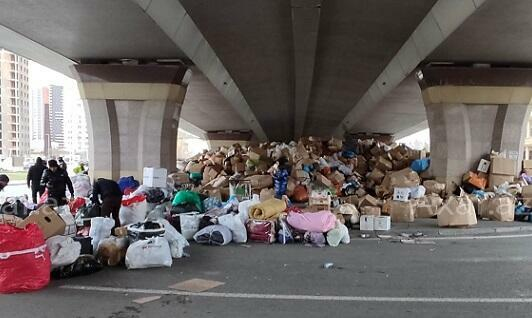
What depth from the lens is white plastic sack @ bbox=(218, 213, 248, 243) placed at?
370 inches

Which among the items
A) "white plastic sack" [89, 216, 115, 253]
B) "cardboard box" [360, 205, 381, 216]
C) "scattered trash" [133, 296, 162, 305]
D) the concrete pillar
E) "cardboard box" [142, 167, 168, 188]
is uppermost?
the concrete pillar

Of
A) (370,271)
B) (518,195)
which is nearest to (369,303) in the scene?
(370,271)

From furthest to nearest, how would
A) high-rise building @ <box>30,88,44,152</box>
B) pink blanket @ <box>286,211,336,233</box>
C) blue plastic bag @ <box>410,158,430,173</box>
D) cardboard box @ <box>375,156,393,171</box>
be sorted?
high-rise building @ <box>30,88,44,152</box>
cardboard box @ <box>375,156,393,171</box>
blue plastic bag @ <box>410,158,430,173</box>
pink blanket @ <box>286,211,336,233</box>

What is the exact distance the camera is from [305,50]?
14016mm

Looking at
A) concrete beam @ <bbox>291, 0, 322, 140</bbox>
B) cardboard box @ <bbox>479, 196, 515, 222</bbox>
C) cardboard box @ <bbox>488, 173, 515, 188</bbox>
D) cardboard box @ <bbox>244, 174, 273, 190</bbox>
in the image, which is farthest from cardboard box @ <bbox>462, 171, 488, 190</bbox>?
cardboard box @ <bbox>244, 174, 273, 190</bbox>

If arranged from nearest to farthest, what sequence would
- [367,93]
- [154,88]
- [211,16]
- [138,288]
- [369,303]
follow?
[369,303] < [138,288] < [211,16] < [154,88] < [367,93]

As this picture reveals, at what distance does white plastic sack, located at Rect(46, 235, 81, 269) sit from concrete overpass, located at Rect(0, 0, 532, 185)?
521 centimetres

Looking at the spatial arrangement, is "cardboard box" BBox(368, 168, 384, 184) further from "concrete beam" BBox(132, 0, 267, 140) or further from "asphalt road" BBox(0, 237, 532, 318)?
"asphalt road" BBox(0, 237, 532, 318)

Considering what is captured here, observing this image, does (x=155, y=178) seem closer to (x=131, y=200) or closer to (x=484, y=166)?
(x=131, y=200)

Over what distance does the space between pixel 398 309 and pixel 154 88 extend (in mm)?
13921

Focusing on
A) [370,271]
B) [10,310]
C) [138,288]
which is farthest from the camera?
[370,271]

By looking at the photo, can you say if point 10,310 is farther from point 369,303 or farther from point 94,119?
point 94,119

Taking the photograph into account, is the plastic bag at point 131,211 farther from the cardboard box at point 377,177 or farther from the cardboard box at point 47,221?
the cardboard box at point 377,177

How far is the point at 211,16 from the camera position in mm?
11555
